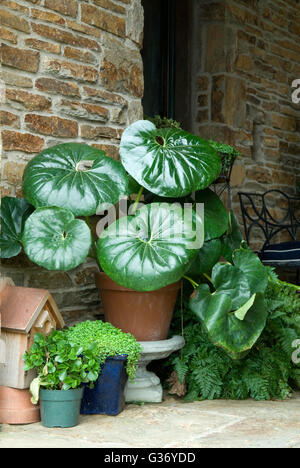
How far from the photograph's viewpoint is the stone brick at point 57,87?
2.99 m

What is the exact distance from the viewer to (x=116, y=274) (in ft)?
8.21

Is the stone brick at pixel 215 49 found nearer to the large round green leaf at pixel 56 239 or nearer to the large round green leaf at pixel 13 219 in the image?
the large round green leaf at pixel 13 219

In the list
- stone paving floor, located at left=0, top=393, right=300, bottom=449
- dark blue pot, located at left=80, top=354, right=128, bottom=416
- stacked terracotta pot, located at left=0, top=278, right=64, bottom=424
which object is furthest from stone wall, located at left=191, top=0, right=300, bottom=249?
stacked terracotta pot, located at left=0, top=278, right=64, bottom=424

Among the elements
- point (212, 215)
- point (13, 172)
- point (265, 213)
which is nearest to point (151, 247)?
point (212, 215)

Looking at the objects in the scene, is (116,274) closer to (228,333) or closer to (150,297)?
(150,297)

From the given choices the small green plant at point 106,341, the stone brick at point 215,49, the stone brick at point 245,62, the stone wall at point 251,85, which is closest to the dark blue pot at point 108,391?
the small green plant at point 106,341

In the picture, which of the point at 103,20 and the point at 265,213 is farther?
the point at 265,213

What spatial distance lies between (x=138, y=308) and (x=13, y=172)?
33.9 inches

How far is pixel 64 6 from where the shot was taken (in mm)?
3090

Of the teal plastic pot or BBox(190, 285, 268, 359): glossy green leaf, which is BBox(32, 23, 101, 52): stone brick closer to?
BBox(190, 285, 268, 359): glossy green leaf

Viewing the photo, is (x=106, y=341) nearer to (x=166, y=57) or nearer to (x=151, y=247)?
(x=151, y=247)

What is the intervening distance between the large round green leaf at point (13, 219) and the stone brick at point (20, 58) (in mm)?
634
